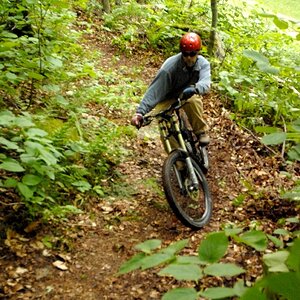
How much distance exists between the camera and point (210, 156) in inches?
274

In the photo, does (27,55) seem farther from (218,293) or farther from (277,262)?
(218,293)

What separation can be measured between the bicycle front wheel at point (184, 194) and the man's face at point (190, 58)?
1214mm

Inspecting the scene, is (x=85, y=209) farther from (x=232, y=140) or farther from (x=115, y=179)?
(x=232, y=140)

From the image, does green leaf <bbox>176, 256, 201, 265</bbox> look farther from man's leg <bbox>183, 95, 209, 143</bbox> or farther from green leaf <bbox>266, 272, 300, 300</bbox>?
man's leg <bbox>183, 95, 209, 143</bbox>

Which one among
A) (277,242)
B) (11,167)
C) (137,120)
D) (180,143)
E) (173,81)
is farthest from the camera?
(173,81)

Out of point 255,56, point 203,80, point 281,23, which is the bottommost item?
point 203,80

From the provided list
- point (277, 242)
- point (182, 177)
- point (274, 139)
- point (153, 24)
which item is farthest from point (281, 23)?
point (153, 24)

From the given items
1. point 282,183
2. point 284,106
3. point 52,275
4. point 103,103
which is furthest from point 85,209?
point 284,106

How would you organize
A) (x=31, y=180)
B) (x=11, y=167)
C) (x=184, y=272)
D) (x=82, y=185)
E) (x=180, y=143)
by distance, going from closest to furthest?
1. (x=184, y=272)
2. (x=11, y=167)
3. (x=31, y=180)
4. (x=82, y=185)
5. (x=180, y=143)

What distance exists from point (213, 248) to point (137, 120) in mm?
3760

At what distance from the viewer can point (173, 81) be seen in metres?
5.50

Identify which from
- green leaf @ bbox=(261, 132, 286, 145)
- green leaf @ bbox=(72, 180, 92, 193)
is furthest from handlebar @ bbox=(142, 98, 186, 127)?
green leaf @ bbox=(261, 132, 286, 145)

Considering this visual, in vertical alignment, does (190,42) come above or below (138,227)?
above

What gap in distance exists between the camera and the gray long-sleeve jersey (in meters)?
5.25
